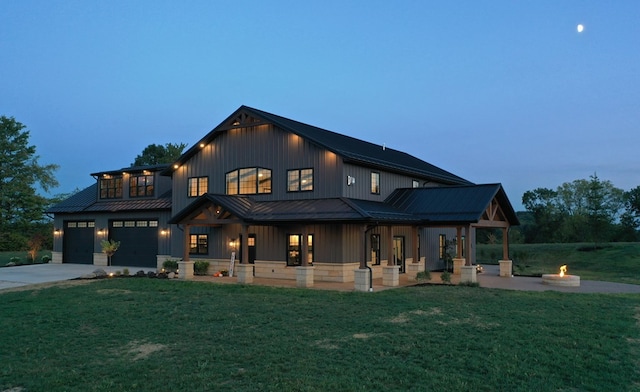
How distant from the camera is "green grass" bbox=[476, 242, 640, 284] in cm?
2921

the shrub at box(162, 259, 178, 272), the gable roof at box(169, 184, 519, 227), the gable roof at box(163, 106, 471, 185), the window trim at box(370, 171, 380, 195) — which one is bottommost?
the shrub at box(162, 259, 178, 272)

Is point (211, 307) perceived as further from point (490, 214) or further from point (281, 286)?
point (490, 214)

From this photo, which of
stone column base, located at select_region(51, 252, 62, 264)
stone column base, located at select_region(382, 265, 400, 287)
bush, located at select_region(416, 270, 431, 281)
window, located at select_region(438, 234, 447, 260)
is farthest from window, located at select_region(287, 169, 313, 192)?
stone column base, located at select_region(51, 252, 62, 264)

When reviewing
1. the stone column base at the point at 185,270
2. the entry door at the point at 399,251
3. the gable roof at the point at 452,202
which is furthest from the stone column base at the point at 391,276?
the stone column base at the point at 185,270

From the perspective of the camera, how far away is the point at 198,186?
26969 mm

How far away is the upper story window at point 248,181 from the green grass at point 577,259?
1434 centimetres

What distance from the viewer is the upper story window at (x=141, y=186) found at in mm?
31131

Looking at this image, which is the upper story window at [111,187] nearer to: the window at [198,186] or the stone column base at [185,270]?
the window at [198,186]

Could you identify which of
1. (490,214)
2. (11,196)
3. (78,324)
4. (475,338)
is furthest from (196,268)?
(11,196)

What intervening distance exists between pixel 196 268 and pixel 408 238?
1118cm

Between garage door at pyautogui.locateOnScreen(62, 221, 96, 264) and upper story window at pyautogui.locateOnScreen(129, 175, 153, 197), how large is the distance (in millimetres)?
3591

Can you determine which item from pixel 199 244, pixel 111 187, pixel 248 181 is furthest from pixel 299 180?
pixel 111 187

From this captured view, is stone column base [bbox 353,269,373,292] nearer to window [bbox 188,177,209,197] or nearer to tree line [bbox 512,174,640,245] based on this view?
window [bbox 188,177,209,197]

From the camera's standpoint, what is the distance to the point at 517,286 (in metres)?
20.6
